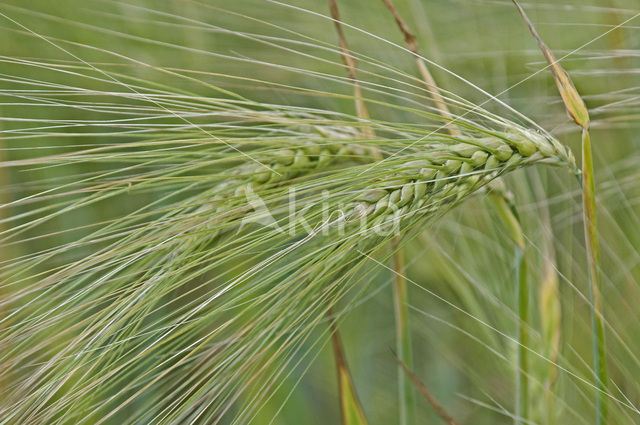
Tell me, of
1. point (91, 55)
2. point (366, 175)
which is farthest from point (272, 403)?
point (91, 55)

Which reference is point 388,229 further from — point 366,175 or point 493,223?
point 493,223

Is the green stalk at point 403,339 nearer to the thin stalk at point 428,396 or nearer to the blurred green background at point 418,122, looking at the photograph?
the thin stalk at point 428,396

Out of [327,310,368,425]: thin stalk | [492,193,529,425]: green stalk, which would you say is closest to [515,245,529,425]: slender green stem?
[492,193,529,425]: green stalk

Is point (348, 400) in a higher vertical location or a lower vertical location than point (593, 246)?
lower

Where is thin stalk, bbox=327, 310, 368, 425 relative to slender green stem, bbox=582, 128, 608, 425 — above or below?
below

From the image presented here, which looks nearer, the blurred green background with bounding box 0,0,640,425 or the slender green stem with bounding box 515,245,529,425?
the slender green stem with bounding box 515,245,529,425

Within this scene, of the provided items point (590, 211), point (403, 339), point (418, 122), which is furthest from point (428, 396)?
point (418, 122)

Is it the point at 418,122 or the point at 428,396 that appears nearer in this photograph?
the point at 428,396

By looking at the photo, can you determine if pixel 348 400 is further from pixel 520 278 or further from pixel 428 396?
pixel 520 278

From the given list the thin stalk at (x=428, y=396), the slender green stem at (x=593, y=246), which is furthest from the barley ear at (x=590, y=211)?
the thin stalk at (x=428, y=396)

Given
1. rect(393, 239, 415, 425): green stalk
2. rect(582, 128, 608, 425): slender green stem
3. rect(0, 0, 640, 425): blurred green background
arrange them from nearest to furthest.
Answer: rect(582, 128, 608, 425): slender green stem, rect(393, 239, 415, 425): green stalk, rect(0, 0, 640, 425): blurred green background

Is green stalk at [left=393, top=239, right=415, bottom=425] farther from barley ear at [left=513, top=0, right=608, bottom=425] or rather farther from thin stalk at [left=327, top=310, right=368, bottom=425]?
barley ear at [left=513, top=0, right=608, bottom=425]
